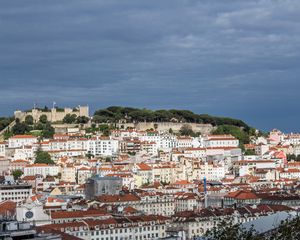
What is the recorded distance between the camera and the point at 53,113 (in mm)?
107500

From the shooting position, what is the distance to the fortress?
106688 mm

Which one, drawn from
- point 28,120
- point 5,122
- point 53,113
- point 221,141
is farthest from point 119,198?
point 5,122

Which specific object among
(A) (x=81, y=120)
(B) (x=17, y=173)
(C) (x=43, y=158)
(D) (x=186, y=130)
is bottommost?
(B) (x=17, y=173)

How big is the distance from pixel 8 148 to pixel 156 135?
16.1 meters

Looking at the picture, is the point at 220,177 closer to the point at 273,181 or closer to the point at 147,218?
the point at 273,181

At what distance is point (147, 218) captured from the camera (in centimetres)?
4803

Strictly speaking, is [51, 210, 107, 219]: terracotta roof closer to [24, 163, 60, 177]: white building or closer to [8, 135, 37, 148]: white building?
[24, 163, 60, 177]: white building

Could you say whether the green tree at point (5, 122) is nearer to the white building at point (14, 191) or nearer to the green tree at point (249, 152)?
the green tree at point (249, 152)

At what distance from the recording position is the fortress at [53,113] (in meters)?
107

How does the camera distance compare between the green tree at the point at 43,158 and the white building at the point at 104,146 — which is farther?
the white building at the point at 104,146

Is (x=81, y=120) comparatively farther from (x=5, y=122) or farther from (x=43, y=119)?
(x=5, y=122)

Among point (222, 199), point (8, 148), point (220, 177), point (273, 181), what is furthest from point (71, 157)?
point (222, 199)

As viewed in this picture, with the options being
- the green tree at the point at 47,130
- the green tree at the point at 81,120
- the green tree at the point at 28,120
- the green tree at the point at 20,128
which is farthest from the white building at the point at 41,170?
the green tree at the point at 81,120

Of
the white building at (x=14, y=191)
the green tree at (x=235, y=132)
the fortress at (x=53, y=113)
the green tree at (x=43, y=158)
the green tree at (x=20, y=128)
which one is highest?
the fortress at (x=53, y=113)
